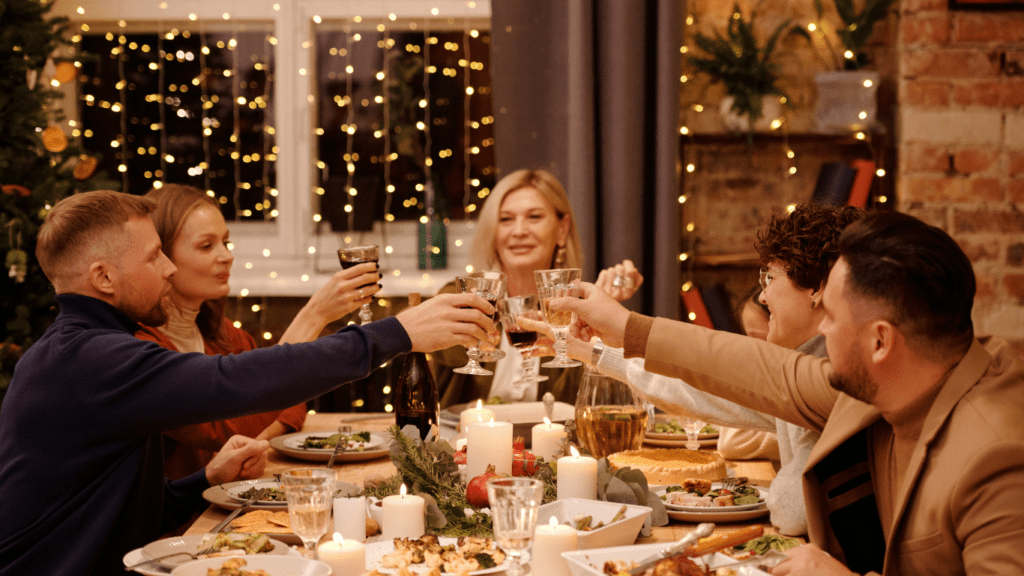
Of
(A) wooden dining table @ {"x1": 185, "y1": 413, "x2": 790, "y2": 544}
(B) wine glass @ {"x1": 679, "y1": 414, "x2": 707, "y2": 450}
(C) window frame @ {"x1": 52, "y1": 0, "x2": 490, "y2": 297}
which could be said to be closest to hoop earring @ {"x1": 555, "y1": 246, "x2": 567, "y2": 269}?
(C) window frame @ {"x1": 52, "y1": 0, "x2": 490, "y2": 297}

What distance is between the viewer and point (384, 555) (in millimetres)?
1236

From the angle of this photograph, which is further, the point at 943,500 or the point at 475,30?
the point at 475,30

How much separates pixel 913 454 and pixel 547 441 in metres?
0.66

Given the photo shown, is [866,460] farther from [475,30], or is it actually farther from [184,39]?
[184,39]

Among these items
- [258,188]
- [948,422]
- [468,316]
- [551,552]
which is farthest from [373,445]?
[258,188]

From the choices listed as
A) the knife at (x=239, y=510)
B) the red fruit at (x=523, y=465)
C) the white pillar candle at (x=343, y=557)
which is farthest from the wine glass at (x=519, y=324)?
the white pillar candle at (x=343, y=557)

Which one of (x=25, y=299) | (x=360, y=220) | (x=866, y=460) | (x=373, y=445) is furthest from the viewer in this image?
(x=360, y=220)

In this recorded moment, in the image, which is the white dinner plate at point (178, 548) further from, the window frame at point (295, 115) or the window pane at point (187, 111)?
the window pane at point (187, 111)

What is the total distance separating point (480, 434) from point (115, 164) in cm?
318

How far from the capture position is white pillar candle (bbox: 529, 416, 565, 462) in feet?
5.43

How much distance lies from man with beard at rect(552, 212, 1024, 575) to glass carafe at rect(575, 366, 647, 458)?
46 centimetres

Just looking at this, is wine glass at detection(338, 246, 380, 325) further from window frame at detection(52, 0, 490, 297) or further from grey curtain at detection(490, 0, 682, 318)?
window frame at detection(52, 0, 490, 297)

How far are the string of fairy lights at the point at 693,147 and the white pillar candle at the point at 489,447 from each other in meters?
2.10

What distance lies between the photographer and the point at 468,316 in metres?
1.67
